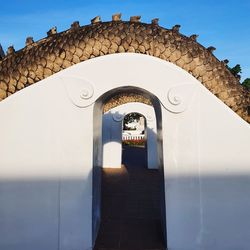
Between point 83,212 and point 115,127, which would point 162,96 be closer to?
point 83,212

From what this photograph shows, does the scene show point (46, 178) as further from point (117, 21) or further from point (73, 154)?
point (117, 21)

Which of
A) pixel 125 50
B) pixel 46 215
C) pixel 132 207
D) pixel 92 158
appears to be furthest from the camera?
pixel 132 207

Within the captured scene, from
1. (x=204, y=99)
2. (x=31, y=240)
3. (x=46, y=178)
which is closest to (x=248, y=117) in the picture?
(x=204, y=99)

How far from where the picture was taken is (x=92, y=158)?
152 inches

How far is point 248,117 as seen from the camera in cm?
405

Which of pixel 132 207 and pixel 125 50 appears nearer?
pixel 125 50

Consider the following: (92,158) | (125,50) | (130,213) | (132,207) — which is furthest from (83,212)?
(132,207)

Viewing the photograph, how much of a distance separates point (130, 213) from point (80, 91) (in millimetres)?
3155

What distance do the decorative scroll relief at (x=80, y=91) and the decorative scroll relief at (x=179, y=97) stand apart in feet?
3.34

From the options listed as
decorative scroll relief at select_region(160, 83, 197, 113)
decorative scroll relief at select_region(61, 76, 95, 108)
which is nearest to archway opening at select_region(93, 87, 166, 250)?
decorative scroll relief at select_region(160, 83, 197, 113)

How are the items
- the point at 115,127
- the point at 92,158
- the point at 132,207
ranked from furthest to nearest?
the point at 115,127 → the point at 132,207 → the point at 92,158

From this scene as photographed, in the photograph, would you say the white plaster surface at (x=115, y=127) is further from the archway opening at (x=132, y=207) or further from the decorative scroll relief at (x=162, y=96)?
the decorative scroll relief at (x=162, y=96)

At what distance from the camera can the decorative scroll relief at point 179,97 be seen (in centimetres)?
378

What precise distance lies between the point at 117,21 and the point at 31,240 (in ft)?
11.3
